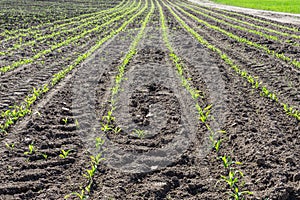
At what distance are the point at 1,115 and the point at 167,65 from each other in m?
4.69

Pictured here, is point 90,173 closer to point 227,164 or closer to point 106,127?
point 106,127

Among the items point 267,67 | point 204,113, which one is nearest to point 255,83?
point 267,67

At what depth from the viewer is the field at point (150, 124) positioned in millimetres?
3912

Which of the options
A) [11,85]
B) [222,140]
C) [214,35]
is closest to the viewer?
[222,140]

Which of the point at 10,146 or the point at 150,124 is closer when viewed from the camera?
the point at 10,146

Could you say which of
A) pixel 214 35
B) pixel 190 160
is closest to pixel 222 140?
pixel 190 160

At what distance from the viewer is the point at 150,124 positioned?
5.54 m

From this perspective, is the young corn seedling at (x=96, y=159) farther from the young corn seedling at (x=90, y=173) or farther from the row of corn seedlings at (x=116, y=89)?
the row of corn seedlings at (x=116, y=89)

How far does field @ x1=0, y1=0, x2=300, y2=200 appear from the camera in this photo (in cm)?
391

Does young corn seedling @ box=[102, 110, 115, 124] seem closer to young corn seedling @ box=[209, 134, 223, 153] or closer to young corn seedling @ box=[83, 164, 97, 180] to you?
young corn seedling @ box=[83, 164, 97, 180]

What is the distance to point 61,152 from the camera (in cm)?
459

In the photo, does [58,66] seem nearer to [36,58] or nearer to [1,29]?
[36,58]

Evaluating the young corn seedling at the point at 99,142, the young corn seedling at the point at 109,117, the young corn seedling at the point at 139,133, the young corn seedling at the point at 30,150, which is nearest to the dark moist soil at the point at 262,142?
the young corn seedling at the point at 139,133

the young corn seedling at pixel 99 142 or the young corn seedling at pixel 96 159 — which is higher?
the young corn seedling at pixel 99 142
